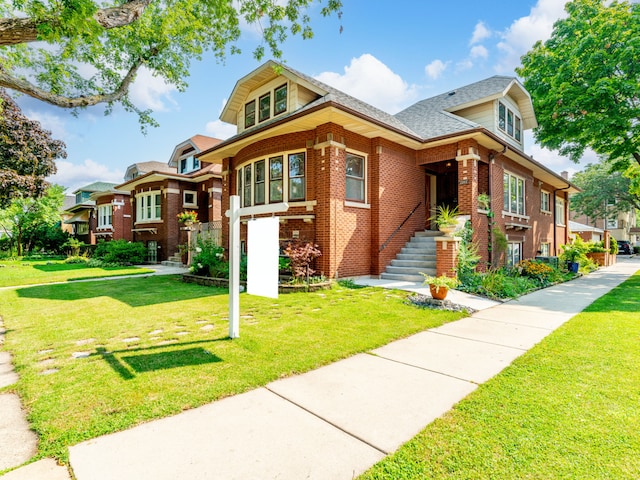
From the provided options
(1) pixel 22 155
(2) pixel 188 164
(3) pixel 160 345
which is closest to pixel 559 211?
(2) pixel 188 164

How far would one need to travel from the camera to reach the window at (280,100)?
449 inches

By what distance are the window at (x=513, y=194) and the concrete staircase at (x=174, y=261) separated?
15613mm

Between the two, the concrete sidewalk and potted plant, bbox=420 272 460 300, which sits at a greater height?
potted plant, bbox=420 272 460 300

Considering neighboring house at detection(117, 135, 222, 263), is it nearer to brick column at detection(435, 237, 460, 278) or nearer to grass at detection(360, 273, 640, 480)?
brick column at detection(435, 237, 460, 278)

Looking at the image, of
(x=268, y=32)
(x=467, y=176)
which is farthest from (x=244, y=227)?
(x=467, y=176)

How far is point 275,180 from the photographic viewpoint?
11.1 metres

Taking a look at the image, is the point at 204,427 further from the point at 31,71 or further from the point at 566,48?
the point at 566,48

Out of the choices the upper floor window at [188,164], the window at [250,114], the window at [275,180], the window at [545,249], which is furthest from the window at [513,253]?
the upper floor window at [188,164]

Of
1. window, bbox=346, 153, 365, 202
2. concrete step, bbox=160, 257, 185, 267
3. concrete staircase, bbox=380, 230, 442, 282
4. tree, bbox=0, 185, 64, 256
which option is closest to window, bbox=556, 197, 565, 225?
concrete staircase, bbox=380, 230, 442, 282

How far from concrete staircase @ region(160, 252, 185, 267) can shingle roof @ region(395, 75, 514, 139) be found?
520 inches

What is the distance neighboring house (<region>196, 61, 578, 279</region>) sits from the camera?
9.70 m

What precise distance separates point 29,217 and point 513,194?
3680 centimetres

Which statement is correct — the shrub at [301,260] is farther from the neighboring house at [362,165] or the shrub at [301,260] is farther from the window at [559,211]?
the window at [559,211]

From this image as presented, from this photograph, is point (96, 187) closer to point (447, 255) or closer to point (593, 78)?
point (447, 255)
